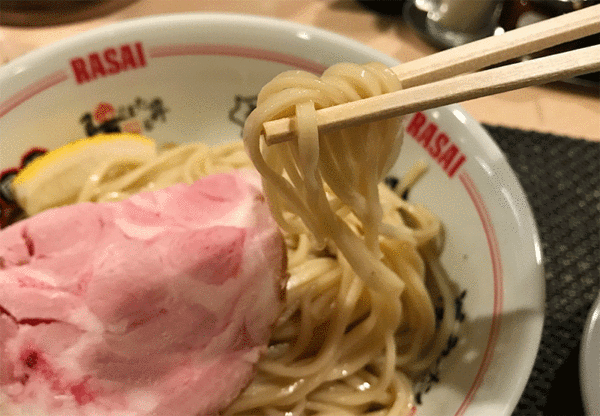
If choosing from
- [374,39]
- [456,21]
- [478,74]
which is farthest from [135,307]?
[456,21]

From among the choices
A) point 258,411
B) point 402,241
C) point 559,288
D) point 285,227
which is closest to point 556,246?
point 559,288

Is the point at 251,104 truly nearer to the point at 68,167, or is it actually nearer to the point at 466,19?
the point at 68,167

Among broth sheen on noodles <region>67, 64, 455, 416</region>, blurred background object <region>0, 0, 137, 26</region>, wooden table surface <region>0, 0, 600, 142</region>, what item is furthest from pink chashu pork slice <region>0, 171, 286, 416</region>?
blurred background object <region>0, 0, 137, 26</region>

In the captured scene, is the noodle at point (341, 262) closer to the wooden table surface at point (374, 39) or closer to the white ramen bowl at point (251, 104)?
the white ramen bowl at point (251, 104)

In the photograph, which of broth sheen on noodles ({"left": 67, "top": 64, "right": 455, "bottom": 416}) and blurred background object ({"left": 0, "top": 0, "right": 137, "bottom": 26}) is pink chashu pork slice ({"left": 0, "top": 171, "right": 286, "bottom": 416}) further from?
blurred background object ({"left": 0, "top": 0, "right": 137, "bottom": 26})

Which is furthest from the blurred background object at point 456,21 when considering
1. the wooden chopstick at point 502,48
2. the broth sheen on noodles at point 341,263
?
the wooden chopstick at point 502,48
